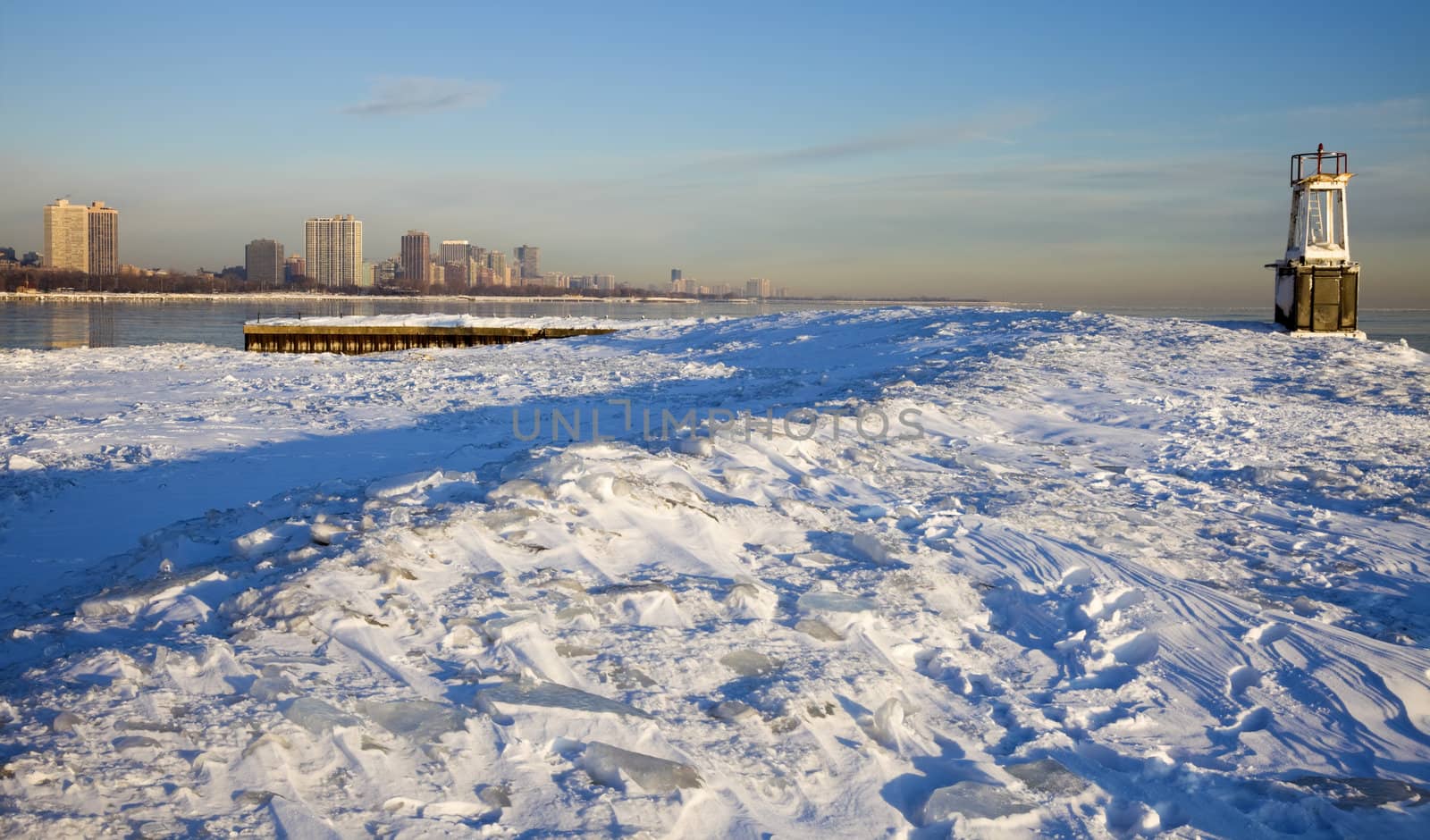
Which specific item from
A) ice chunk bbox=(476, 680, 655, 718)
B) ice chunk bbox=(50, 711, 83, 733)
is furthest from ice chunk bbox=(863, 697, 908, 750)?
ice chunk bbox=(50, 711, 83, 733)

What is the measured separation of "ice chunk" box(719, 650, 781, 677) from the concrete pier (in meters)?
27.7

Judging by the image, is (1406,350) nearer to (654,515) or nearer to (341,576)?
(654,515)

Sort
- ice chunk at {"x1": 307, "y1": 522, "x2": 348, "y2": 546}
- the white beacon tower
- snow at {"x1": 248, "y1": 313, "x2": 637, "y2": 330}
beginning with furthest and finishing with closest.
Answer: snow at {"x1": 248, "y1": 313, "x2": 637, "y2": 330} < the white beacon tower < ice chunk at {"x1": 307, "y1": 522, "x2": 348, "y2": 546}

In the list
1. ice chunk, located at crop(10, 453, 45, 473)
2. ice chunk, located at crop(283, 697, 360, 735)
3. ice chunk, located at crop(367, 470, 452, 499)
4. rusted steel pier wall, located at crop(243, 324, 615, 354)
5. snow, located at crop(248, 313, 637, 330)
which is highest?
snow, located at crop(248, 313, 637, 330)

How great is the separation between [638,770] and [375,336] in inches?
1243

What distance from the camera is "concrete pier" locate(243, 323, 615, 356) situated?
31047mm

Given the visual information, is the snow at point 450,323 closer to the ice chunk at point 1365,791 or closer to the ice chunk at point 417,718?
the ice chunk at point 417,718

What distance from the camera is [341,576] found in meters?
4.04

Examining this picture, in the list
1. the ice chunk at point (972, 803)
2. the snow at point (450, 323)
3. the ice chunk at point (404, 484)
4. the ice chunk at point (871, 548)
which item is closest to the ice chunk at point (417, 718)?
the ice chunk at point (972, 803)

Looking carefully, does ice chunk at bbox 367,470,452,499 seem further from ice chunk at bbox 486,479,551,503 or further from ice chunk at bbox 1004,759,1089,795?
ice chunk at bbox 1004,759,1089,795

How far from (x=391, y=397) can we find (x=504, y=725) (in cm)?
1133

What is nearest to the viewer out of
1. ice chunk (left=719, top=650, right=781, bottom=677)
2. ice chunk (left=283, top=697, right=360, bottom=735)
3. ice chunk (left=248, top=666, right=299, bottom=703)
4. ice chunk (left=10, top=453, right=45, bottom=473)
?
ice chunk (left=283, top=697, right=360, bottom=735)

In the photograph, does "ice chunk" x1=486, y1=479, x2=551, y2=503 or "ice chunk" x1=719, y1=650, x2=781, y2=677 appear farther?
"ice chunk" x1=486, y1=479, x2=551, y2=503

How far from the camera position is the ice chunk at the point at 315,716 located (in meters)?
2.88
